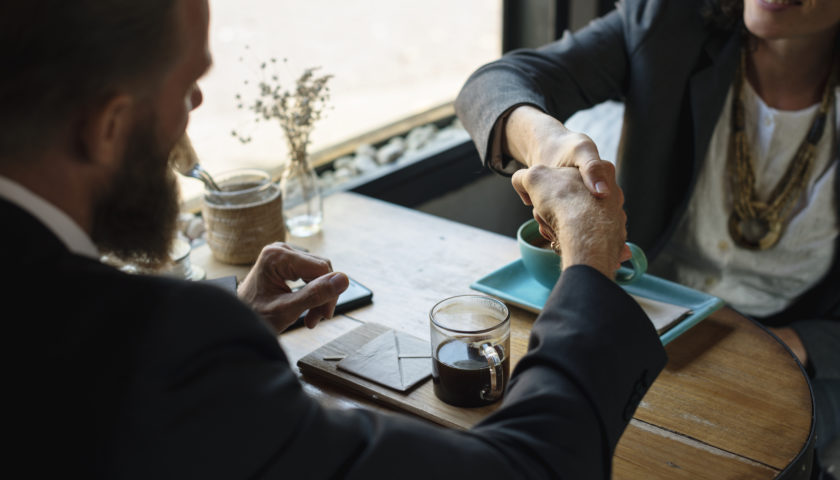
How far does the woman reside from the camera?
1.60 metres

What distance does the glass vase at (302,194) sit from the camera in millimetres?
1573

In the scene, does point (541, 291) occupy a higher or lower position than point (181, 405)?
lower

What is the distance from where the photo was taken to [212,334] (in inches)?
23.0

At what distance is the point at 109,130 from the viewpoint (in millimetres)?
618

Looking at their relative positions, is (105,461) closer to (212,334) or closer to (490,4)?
(212,334)

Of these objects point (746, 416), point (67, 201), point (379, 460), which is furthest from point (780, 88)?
point (67, 201)

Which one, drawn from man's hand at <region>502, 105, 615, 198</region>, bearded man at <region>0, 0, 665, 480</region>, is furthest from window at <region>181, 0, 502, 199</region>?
bearded man at <region>0, 0, 665, 480</region>

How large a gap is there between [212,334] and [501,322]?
1.50 feet

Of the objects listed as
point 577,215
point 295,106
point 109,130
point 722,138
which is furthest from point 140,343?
point 722,138

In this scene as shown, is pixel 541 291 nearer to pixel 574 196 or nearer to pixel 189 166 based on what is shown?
pixel 574 196

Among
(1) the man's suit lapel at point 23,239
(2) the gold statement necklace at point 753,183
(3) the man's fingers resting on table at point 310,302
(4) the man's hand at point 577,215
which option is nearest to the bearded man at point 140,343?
(1) the man's suit lapel at point 23,239

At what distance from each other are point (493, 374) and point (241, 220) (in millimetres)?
661

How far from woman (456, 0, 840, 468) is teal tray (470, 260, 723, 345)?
33 centimetres

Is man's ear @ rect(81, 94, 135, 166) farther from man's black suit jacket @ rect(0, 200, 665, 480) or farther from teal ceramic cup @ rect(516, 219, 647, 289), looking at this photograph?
teal ceramic cup @ rect(516, 219, 647, 289)
